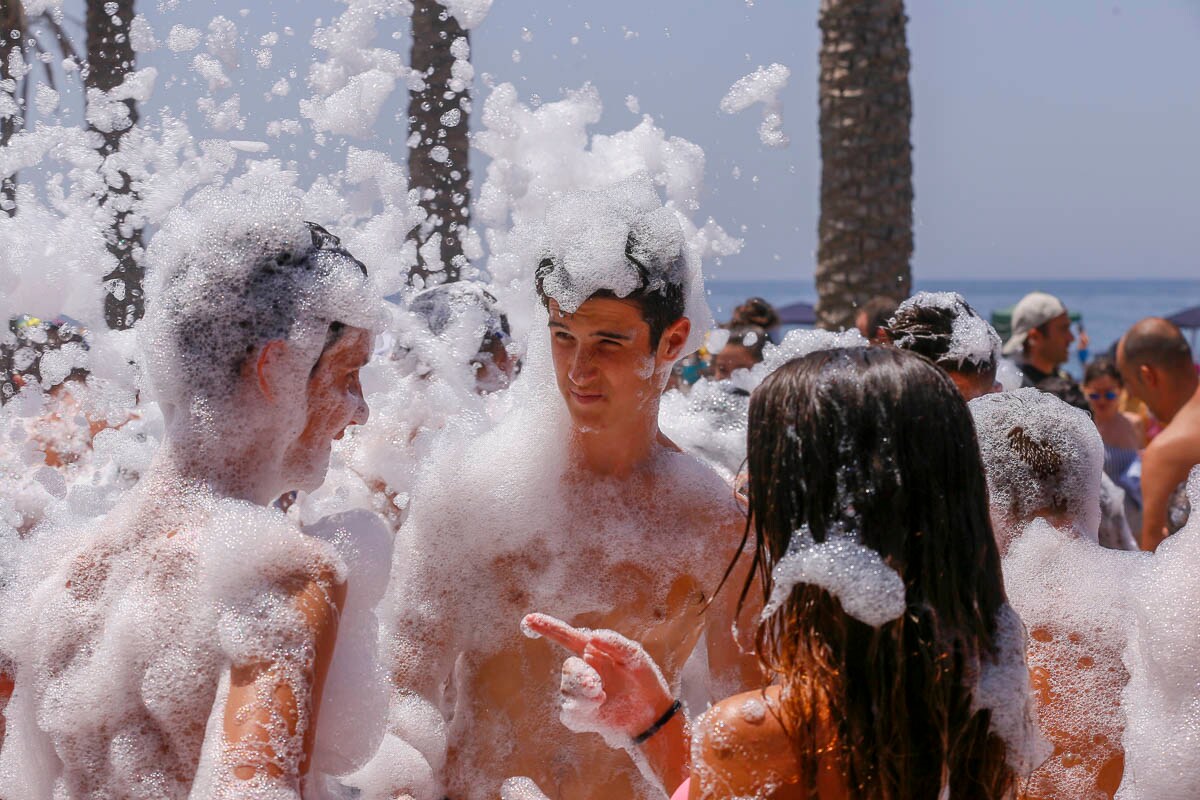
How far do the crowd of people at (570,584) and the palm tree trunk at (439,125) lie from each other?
272 cm

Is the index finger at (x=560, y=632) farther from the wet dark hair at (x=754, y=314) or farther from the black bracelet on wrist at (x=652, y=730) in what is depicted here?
the wet dark hair at (x=754, y=314)

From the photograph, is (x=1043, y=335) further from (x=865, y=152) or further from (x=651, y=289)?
(x=651, y=289)

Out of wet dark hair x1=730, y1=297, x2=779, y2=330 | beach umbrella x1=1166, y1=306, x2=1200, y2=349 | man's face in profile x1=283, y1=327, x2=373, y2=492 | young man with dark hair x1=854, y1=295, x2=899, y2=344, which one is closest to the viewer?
man's face in profile x1=283, y1=327, x2=373, y2=492

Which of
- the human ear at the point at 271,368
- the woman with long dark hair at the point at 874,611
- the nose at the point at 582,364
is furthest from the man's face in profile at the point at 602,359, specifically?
the woman with long dark hair at the point at 874,611

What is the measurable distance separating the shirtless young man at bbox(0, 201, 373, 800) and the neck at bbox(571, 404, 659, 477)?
781mm

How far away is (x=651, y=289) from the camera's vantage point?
2664 millimetres

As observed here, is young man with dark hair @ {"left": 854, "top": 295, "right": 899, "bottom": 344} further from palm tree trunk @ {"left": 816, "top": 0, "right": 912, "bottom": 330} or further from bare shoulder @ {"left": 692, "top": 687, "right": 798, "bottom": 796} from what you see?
bare shoulder @ {"left": 692, "top": 687, "right": 798, "bottom": 796}

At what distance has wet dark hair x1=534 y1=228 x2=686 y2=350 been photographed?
8.70ft

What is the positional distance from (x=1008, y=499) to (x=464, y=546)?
112 cm

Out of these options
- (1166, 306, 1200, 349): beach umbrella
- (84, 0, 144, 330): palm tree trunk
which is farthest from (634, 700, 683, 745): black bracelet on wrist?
(1166, 306, 1200, 349): beach umbrella

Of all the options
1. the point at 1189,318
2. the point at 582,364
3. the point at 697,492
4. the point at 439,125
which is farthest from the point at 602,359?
the point at 1189,318

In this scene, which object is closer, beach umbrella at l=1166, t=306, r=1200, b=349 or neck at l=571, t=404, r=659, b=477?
neck at l=571, t=404, r=659, b=477

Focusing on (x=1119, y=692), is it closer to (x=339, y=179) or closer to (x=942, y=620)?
(x=942, y=620)

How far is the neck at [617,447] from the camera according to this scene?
2734 millimetres
